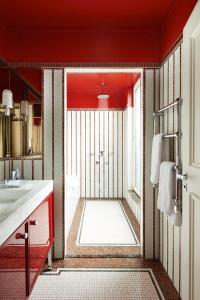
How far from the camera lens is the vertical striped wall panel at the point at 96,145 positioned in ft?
19.8

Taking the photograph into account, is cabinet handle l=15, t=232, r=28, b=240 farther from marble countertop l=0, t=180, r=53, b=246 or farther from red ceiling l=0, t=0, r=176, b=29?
red ceiling l=0, t=0, r=176, b=29

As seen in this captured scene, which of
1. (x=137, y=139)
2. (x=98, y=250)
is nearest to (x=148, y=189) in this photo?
(x=98, y=250)

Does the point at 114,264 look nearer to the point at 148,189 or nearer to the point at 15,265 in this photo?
the point at 148,189

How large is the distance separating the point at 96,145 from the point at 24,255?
14.2 feet

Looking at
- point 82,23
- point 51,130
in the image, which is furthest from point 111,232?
point 82,23

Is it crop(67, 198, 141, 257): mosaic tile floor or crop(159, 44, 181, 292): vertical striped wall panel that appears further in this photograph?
crop(67, 198, 141, 257): mosaic tile floor

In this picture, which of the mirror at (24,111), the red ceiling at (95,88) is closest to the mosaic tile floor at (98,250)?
the mirror at (24,111)

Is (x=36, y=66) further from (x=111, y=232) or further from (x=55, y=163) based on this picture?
(x=111, y=232)

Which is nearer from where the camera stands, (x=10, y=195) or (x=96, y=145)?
(x=10, y=195)

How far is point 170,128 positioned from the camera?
262 cm

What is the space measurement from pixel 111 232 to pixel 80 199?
2174 millimetres

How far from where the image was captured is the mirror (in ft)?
9.62

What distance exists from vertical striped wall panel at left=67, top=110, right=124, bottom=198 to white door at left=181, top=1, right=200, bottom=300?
4.20m

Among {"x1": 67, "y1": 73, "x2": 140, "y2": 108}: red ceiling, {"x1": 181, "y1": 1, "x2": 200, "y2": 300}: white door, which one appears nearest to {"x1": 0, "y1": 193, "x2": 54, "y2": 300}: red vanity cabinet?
{"x1": 181, "y1": 1, "x2": 200, "y2": 300}: white door
